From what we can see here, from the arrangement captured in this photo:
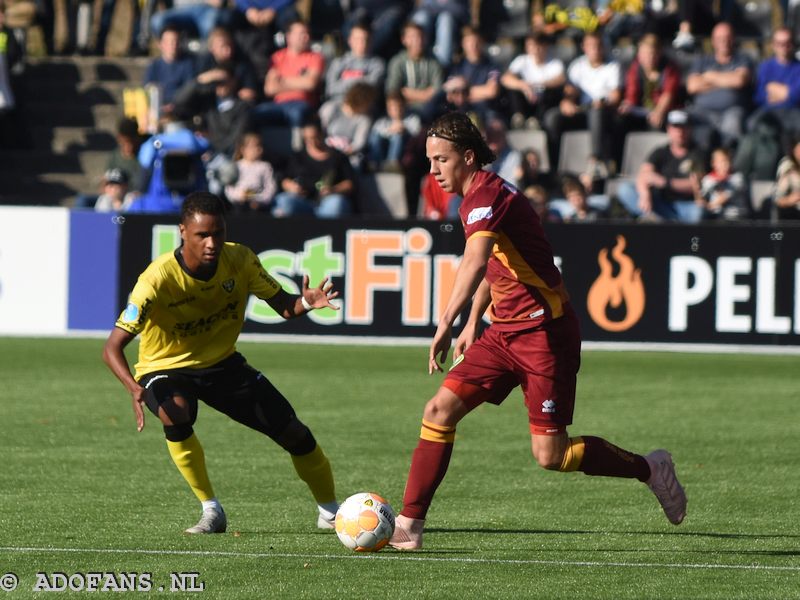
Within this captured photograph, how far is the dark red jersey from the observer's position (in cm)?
763

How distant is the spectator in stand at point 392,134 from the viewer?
2028cm

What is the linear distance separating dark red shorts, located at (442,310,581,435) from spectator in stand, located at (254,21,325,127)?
13928 mm

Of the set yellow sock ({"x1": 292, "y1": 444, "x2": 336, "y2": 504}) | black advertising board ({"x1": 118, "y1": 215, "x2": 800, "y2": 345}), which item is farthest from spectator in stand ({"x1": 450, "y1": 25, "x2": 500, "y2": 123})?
yellow sock ({"x1": 292, "y1": 444, "x2": 336, "y2": 504})

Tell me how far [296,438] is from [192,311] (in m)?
0.82

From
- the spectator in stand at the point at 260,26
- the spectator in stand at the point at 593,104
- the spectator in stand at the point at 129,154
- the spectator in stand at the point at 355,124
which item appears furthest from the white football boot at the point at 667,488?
the spectator in stand at the point at 260,26

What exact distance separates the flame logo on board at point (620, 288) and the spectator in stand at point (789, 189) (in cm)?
217

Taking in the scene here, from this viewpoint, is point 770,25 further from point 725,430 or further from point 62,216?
point 725,430

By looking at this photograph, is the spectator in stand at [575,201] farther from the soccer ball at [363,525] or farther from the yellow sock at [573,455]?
the soccer ball at [363,525]

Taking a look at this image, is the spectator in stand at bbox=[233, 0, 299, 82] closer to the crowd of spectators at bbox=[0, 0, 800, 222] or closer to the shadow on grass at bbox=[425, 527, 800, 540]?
the crowd of spectators at bbox=[0, 0, 800, 222]

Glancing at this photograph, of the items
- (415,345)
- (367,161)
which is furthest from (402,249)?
(367,161)

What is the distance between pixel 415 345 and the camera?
1820cm

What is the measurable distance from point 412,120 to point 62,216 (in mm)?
4502

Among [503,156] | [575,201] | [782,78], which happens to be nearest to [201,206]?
[575,201]

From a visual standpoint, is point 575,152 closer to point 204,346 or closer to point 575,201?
point 575,201
